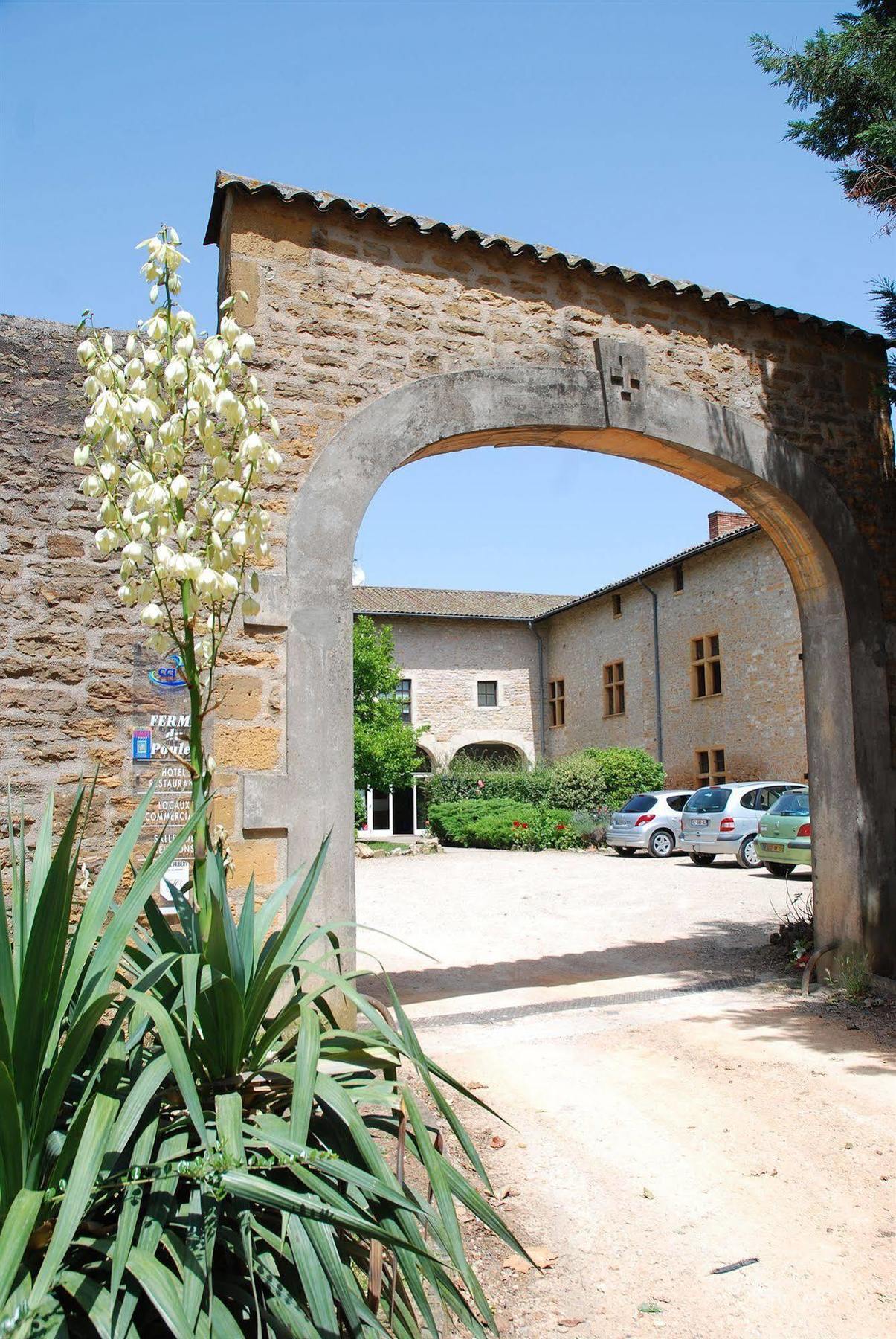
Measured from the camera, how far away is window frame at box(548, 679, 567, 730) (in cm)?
3075

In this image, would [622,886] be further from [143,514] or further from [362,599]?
[362,599]

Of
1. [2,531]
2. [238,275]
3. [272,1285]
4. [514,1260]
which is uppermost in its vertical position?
[238,275]

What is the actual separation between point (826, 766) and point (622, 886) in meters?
7.14

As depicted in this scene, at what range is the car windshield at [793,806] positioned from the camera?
13867mm

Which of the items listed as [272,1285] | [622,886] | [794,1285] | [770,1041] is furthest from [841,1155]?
[622,886]

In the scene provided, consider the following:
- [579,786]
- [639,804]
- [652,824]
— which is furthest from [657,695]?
[652,824]

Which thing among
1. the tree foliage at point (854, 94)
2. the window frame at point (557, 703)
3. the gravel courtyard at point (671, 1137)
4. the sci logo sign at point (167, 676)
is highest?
the tree foliage at point (854, 94)

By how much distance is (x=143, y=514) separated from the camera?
2.81 metres

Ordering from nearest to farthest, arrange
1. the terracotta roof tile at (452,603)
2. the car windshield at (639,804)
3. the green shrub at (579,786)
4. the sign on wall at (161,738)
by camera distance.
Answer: the sign on wall at (161,738) < the car windshield at (639,804) < the green shrub at (579,786) < the terracotta roof tile at (452,603)

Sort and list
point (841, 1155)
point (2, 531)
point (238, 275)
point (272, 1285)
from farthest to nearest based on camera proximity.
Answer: point (238, 275)
point (2, 531)
point (841, 1155)
point (272, 1285)

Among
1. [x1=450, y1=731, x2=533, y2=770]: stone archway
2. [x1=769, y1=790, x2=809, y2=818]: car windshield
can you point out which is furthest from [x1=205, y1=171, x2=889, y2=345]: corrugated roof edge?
[x1=450, y1=731, x2=533, y2=770]: stone archway

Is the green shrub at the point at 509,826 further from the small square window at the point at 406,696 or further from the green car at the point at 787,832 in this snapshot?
the green car at the point at 787,832

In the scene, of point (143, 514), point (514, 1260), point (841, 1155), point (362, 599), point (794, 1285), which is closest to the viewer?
point (143, 514)

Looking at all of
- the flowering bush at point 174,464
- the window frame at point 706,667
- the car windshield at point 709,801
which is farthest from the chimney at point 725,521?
the flowering bush at point 174,464
